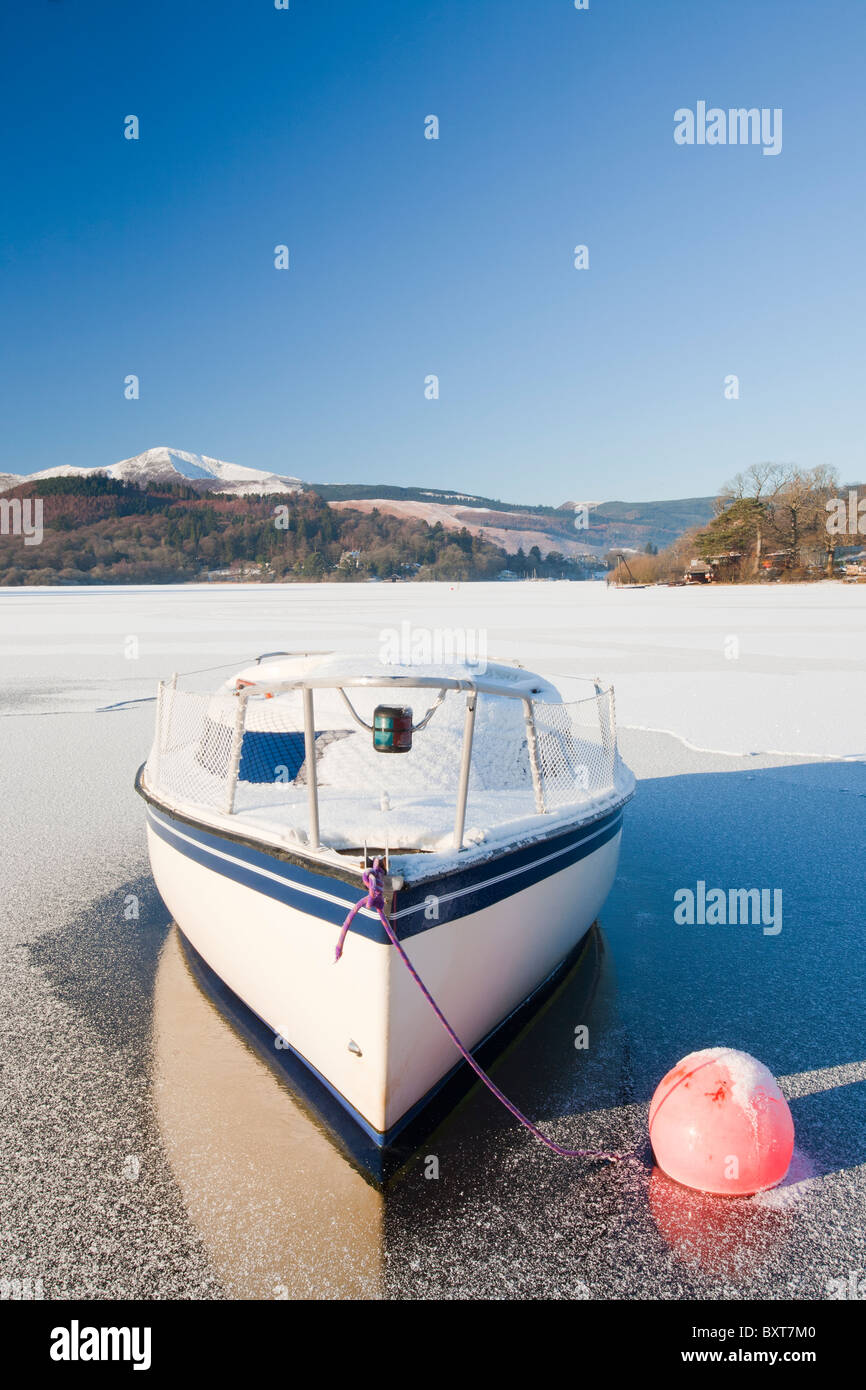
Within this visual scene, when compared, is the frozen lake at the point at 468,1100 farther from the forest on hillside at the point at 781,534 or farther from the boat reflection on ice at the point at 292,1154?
the forest on hillside at the point at 781,534

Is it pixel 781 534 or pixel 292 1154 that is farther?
pixel 781 534

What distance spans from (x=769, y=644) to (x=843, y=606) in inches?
601

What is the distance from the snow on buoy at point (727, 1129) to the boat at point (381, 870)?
81 centimetres

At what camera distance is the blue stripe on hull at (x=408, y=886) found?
2838 millimetres

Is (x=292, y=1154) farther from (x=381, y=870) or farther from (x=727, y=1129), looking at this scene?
(x=727, y=1129)

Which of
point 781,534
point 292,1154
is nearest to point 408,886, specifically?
point 292,1154

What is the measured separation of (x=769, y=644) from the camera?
66.9 feet

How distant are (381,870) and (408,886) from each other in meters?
0.10

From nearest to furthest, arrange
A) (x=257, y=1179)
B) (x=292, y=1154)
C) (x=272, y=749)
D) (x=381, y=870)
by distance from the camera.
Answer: (x=381, y=870) → (x=257, y=1179) → (x=292, y=1154) → (x=272, y=749)

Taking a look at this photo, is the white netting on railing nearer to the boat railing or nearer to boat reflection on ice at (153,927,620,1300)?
the boat railing

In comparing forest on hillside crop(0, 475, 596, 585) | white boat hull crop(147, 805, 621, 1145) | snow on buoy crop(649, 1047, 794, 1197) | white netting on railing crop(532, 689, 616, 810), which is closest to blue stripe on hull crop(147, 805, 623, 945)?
white boat hull crop(147, 805, 621, 1145)

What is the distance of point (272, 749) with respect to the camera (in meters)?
4.66
